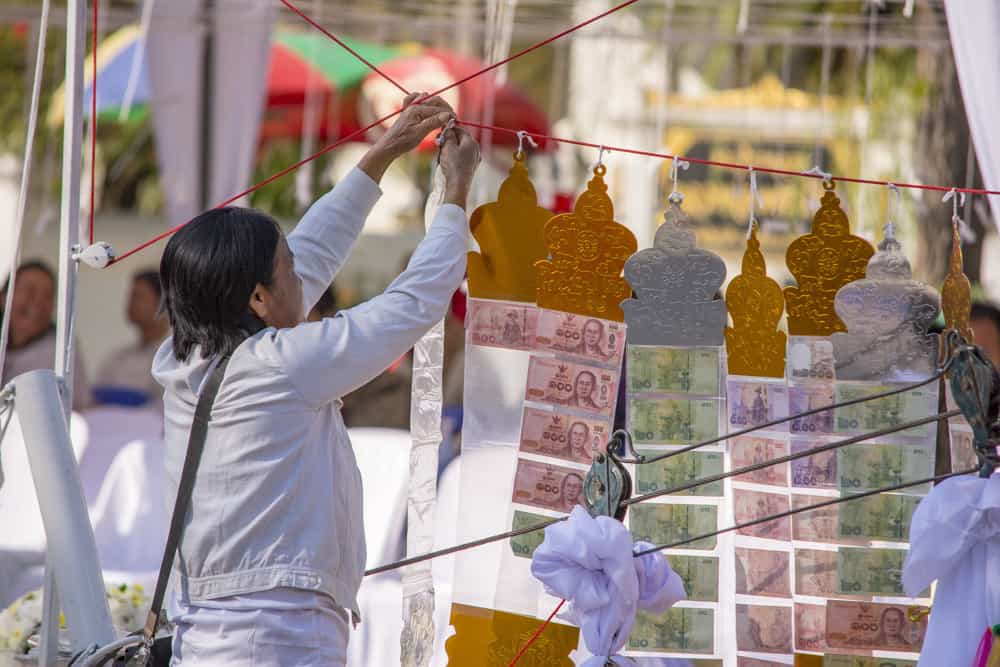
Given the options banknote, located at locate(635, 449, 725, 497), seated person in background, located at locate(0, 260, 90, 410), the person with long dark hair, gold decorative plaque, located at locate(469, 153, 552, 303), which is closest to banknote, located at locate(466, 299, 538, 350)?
gold decorative plaque, located at locate(469, 153, 552, 303)

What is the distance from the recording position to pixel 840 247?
1905 mm

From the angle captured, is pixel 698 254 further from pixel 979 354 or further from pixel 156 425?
pixel 156 425

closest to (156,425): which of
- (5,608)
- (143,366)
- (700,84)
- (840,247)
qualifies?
(143,366)

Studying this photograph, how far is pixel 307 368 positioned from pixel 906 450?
0.92m

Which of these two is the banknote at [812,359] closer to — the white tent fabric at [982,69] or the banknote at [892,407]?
the banknote at [892,407]

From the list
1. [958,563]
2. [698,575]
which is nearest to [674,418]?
[698,575]

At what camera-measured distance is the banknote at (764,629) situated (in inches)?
77.3

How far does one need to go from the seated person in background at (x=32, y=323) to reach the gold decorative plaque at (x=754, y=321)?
103 inches

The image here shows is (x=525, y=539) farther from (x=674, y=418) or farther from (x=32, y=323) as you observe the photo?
(x=32, y=323)

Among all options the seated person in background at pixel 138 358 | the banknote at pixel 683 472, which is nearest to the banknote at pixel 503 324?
the banknote at pixel 683 472

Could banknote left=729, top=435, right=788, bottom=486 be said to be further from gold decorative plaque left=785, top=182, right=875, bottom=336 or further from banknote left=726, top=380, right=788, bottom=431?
gold decorative plaque left=785, top=182, right=875, bottom=336

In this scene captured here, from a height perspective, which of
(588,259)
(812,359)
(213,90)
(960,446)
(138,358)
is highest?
(213,90)

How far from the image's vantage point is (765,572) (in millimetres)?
1963

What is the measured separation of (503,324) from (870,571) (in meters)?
0.64
